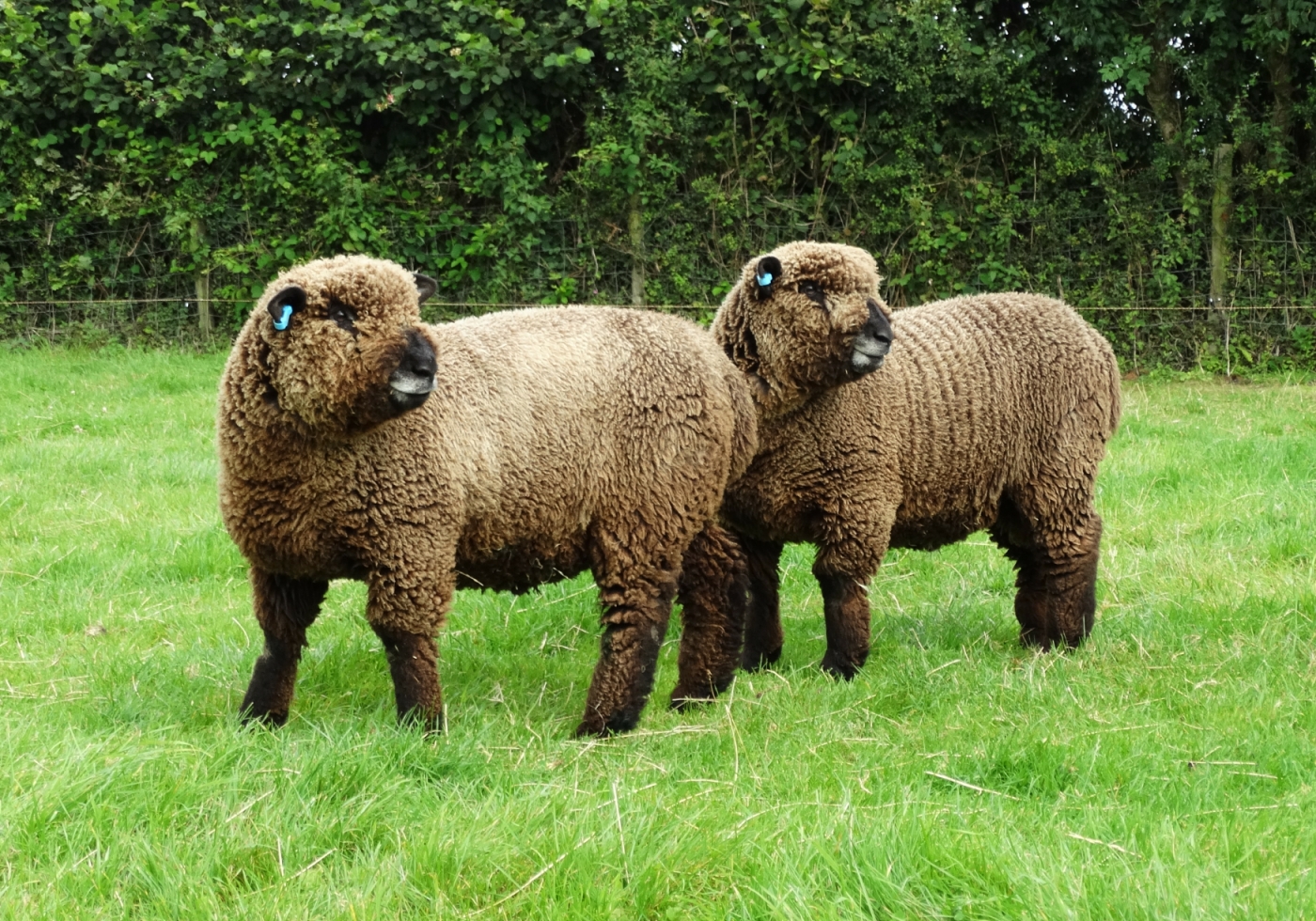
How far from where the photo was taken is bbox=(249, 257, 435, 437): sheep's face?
425cm

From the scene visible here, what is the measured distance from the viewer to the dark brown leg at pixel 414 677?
467 centimetres

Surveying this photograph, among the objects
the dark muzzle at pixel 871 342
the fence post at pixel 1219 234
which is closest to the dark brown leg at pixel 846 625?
the dark muzzle at pixel 871 342

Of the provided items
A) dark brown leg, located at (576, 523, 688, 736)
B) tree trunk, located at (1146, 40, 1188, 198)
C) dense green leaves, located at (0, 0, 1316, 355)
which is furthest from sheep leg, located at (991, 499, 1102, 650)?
tree trunk, located at (1146, 40, 1188, 198)

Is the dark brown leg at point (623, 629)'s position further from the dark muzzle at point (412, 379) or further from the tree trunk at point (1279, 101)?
the tree trunk at point (1279, 101)

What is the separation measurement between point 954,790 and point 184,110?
473 inches

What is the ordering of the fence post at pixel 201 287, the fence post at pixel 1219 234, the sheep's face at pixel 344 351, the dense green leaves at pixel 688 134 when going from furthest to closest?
1. the fence post at pixel 201 287
2. the fence post at pixel 1219 234
3. the dense green leaves at pixel 688 134
4. the sheep's face at pixel 344 351

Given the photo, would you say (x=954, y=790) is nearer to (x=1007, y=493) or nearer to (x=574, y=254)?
(x=1007, y=493)

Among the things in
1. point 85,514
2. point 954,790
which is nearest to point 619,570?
point 954,790

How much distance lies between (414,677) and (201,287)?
34.0 ft

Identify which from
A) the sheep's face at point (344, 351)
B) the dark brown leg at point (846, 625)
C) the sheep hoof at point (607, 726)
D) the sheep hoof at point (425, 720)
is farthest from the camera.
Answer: the dark brown leg at point (846, 625)

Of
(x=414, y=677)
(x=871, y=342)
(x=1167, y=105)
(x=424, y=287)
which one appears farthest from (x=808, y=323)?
(x=1167, y=105)

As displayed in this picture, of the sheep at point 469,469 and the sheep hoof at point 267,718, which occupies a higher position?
the sheep at point 469,469

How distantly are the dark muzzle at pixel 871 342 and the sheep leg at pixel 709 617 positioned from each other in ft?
3.03

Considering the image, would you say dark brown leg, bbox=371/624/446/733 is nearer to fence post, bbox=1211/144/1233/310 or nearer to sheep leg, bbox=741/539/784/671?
sheep leg, bbox=741/539/784/671
